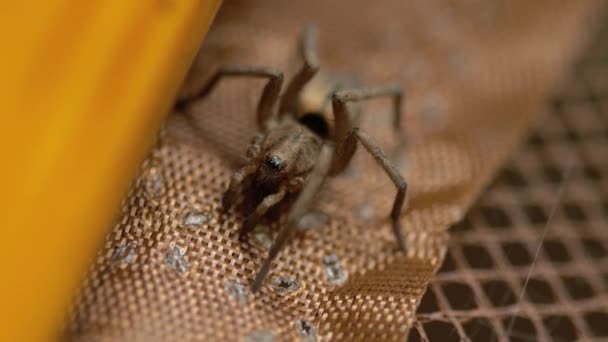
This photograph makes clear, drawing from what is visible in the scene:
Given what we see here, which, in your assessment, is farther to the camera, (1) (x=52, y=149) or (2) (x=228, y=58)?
(2) (x=228, y=58)

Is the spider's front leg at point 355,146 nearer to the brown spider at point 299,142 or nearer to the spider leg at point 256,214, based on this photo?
the brown spider at point 299,142

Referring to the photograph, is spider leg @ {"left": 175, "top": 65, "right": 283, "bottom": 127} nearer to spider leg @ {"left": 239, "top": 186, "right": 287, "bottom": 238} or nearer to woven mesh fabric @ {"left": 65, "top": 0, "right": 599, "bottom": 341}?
woven mesh fabric @ {"left": 65, "top": 0, "right": 599, "bottom": 341}

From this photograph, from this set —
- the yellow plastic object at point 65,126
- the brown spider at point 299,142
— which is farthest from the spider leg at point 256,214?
→ the yellow plastic object at point 65,126

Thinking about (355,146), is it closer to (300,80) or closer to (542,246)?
(300,80)

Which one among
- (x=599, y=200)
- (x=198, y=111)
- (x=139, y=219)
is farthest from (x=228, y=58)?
(x=599, y=200)

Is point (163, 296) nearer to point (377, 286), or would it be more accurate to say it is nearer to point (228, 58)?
point (377, 286)

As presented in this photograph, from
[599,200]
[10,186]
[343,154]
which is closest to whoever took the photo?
Result: [10,186]

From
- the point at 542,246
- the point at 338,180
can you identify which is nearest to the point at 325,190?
the point at 338,180
